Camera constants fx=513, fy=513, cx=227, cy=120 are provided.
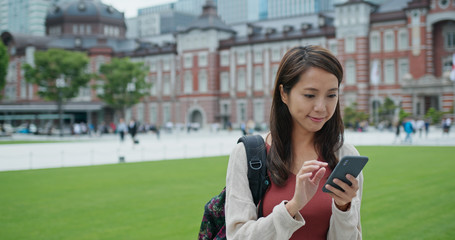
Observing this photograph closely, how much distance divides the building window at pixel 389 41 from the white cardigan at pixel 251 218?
144ft

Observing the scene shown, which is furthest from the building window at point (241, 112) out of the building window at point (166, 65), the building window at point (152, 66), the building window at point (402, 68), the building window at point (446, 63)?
the building window at point (446, 63)

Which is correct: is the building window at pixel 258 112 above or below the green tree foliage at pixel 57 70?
below

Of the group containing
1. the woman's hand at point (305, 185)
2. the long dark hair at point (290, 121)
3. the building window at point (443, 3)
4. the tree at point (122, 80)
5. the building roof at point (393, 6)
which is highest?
the building roof at point (393, 6)

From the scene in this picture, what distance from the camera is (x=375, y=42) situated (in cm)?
4450

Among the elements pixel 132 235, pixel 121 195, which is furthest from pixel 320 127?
pixel 121 195

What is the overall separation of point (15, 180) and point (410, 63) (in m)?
36.8

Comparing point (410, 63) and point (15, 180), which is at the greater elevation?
point (410, 63)

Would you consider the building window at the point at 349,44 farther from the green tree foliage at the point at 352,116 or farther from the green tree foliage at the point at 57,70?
the green tree foliage at the point at 57,70

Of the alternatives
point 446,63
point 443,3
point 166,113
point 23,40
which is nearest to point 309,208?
point 443,3

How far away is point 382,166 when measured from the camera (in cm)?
1405

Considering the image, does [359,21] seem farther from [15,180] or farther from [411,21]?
[15,180]

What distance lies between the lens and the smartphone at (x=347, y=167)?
2.03 meters

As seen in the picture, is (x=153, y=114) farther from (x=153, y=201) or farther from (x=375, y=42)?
(x=153, y=201)

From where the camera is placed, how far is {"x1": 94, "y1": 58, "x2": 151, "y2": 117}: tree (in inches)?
1927
